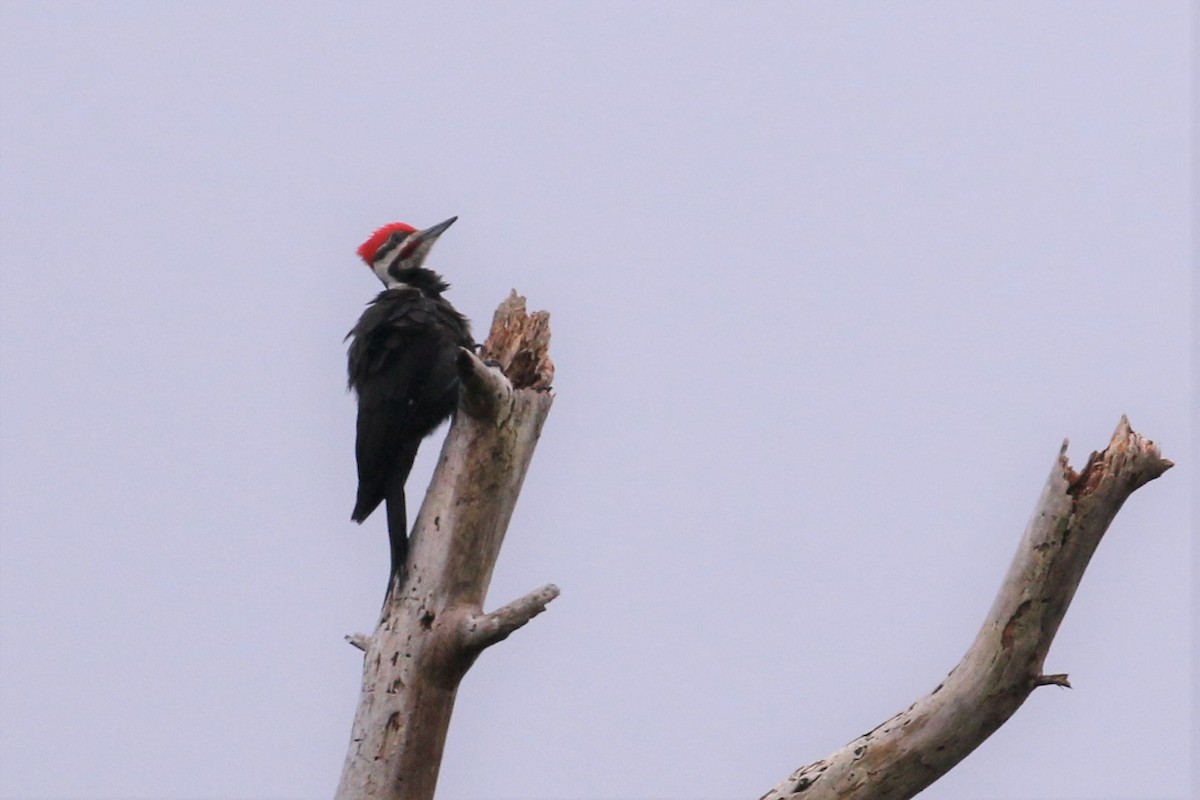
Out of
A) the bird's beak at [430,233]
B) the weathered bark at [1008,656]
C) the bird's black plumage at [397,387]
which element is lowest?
the weathered bark at [1008,656]

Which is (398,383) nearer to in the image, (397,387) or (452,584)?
(397,387)

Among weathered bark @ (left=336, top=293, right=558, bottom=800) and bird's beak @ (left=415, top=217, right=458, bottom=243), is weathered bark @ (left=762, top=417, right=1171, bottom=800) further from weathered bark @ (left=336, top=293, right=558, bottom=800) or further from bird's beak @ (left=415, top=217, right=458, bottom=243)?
bird's beak @ (left=415, top=217, right=458, bottom=243)

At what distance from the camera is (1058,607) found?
144 inches

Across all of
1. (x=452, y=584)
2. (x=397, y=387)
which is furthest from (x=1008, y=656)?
(x=397, y=387)

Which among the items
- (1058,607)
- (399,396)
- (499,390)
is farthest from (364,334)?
(1058,607)

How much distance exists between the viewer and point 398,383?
16.6 ft

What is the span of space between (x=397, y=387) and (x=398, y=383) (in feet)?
0.05

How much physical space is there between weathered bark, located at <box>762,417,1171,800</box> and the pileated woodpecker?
6.17ft

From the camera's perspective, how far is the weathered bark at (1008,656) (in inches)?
143

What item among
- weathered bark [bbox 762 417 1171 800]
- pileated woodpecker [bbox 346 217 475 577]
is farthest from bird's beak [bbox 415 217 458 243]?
weathered bark [bbox 762 417 1171 800]

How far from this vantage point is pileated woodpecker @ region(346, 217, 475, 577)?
5.02 metres

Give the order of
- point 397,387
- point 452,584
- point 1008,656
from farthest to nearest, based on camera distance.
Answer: point 397,387 → point 452,584 → point 1008,656

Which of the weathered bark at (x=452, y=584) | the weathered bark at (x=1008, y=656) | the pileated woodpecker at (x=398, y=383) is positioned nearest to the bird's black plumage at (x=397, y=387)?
the pileated woodpecker at (x=398, y=383)

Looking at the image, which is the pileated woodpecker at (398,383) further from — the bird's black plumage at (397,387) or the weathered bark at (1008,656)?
the weathered bark at (1008,656)
